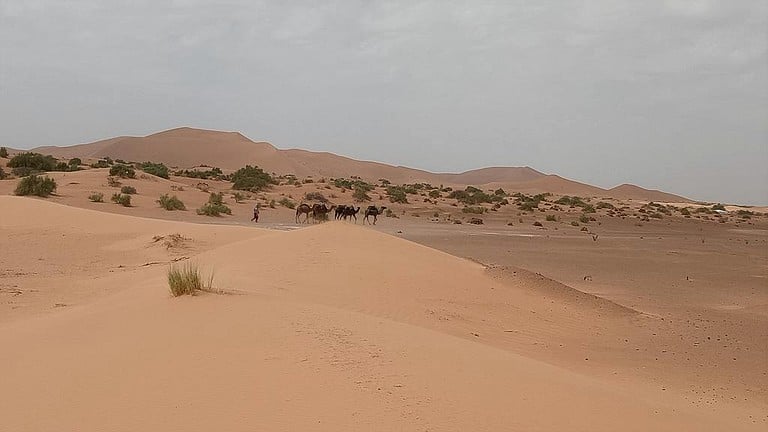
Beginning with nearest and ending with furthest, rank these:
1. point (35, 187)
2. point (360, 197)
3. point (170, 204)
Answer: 1. point (35, 187)
2. point (170, 204)
3. point (360, 197)

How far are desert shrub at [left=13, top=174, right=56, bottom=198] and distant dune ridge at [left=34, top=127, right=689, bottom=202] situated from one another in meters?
76.0

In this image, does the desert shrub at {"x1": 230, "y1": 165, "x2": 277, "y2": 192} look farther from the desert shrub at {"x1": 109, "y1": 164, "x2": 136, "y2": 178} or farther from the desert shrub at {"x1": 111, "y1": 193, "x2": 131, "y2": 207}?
the desert shrub at {"x1": 111, "y1": 193, "x2": 131, "y2": 207}

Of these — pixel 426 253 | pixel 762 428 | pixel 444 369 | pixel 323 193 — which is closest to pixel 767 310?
pixel 426 253

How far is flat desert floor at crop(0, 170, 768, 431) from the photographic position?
5.44 meters

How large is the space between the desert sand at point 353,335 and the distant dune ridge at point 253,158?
92937mm

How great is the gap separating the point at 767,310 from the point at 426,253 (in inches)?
306

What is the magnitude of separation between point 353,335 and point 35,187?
33.0m

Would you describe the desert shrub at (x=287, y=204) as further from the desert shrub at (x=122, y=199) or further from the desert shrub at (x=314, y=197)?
the desert shrub at (x=122, y=199)

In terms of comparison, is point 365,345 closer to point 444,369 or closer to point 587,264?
point 444,369

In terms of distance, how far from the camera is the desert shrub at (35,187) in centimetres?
3472

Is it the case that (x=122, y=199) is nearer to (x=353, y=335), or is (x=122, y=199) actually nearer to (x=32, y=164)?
(x=32, y=164)

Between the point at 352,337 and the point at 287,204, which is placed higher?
the point at 352,337

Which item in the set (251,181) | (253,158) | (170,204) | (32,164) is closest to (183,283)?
(170,204)

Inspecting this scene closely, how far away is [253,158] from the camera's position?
404 feet
